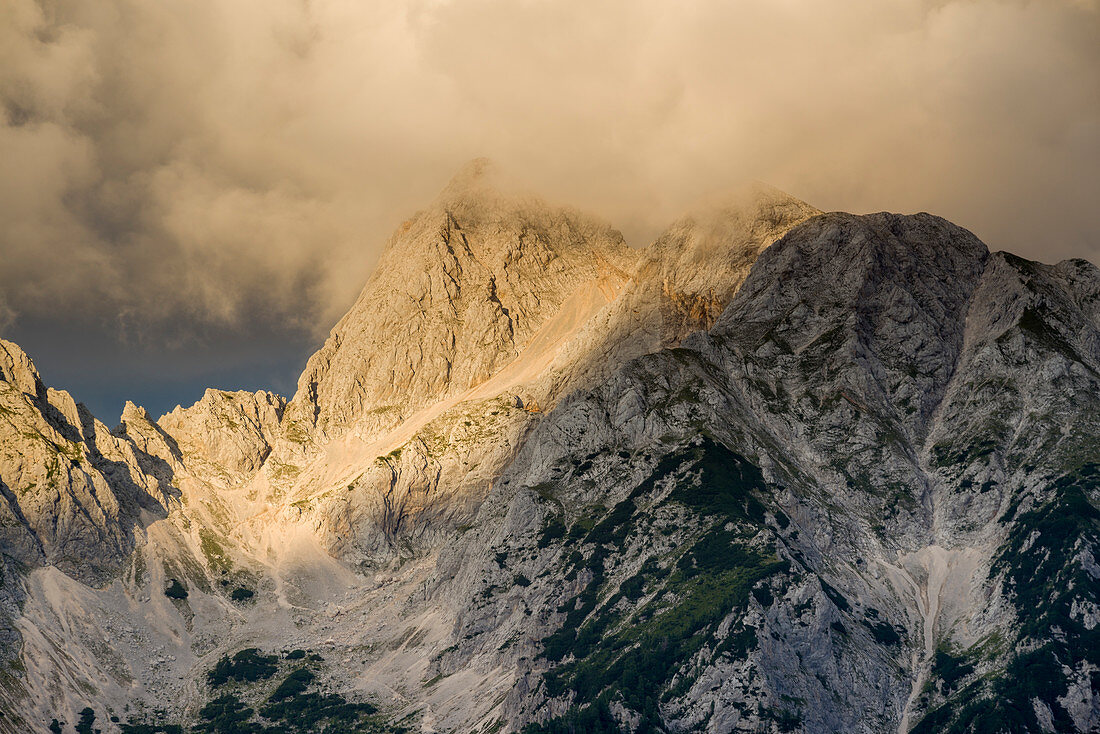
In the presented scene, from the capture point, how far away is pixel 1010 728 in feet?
631

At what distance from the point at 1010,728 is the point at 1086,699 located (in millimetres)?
16815

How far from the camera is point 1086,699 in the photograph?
193000mm
